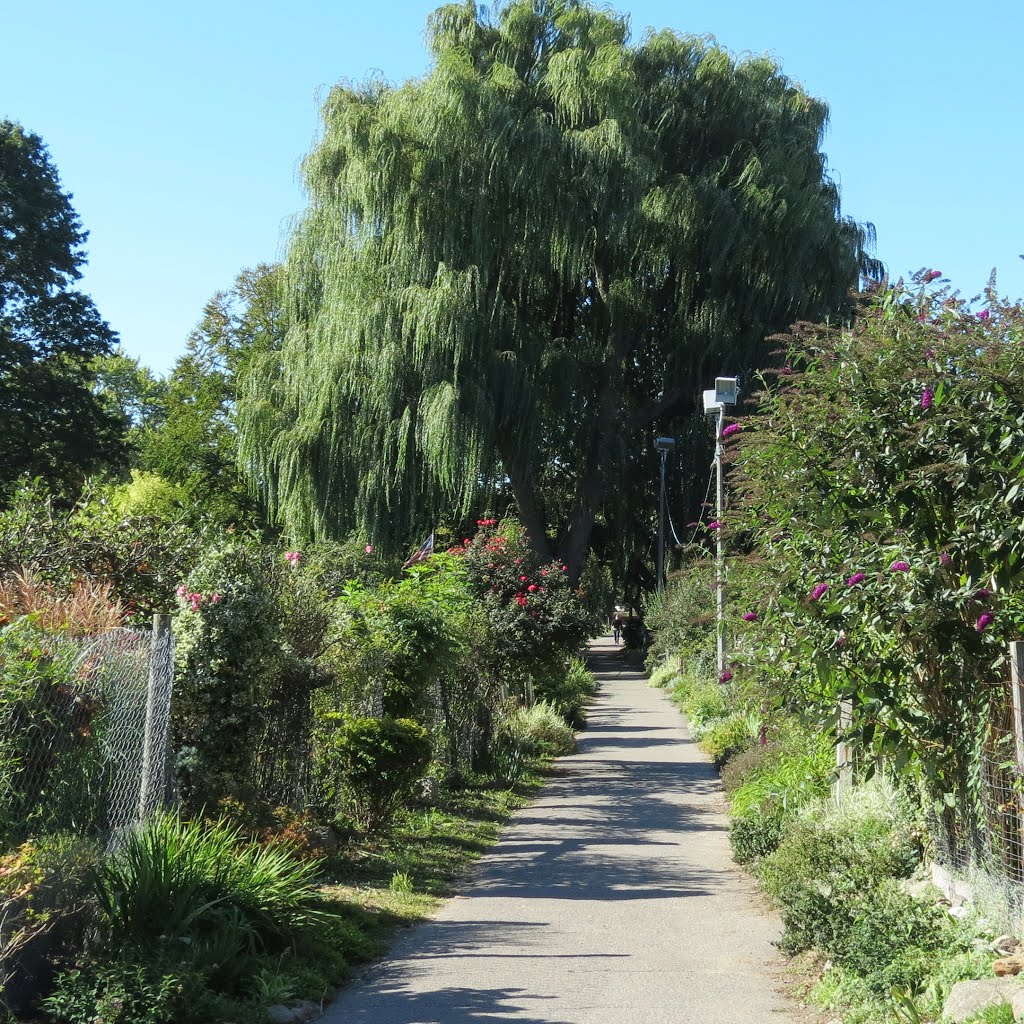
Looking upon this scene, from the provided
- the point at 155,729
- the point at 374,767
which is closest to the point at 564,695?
the point at 374,767

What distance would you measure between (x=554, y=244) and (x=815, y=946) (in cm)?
→ 1945

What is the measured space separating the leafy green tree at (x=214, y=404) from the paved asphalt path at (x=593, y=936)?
29.9 meters

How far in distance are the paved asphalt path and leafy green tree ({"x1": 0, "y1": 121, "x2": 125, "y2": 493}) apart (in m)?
24.6

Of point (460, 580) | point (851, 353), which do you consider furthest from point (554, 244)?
A: point (851, 353)

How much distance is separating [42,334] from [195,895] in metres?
31.2

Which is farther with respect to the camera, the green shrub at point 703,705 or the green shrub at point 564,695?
the green shrub at point 564,695

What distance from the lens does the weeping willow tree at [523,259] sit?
23.2m

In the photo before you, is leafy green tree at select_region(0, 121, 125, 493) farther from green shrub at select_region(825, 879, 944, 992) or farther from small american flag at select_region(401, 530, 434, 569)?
green shrub at select_region(825, 879, 944, 992)

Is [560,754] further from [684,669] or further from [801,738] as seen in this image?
[684,669]

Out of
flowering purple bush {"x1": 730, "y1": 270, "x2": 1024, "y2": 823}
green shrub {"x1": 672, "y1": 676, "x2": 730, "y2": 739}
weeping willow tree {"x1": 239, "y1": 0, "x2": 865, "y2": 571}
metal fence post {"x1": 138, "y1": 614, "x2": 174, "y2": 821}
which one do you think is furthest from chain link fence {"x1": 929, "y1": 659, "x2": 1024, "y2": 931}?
weeping willow tree {"x1": 239, "y1": 0, "x2": 865, "y2": 571}

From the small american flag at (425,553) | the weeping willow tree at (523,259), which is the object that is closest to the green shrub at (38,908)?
the small american flag at (425,553)

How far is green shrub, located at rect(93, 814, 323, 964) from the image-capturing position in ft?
18.7

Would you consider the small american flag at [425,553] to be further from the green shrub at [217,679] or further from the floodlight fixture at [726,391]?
the green shrub at [217,679]

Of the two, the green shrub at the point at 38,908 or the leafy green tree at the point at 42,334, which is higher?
the leafy green tree at the point at 42,334
